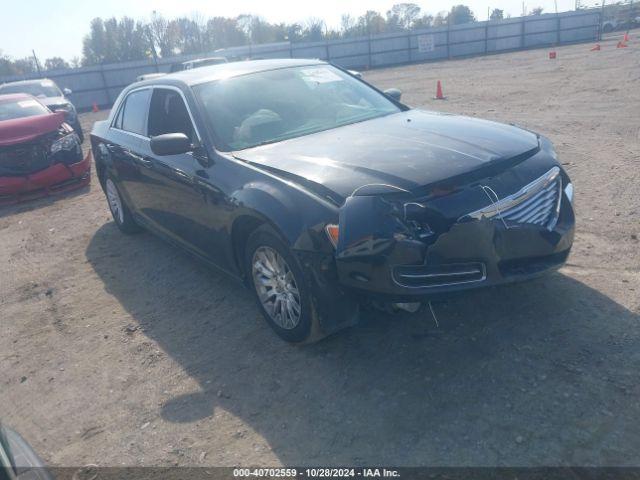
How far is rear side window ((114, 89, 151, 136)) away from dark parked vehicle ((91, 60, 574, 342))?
29cm

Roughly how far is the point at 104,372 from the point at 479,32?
39.3 meters

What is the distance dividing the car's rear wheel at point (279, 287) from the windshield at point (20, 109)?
865 cm

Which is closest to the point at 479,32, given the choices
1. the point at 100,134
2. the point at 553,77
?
the point at 553,77

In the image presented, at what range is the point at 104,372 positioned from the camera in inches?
158

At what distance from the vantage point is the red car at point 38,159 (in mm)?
9219

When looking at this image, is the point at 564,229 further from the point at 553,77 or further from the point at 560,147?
the point at 553,77

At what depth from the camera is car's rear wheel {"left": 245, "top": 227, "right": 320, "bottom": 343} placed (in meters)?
3.54

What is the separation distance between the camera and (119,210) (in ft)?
22.3

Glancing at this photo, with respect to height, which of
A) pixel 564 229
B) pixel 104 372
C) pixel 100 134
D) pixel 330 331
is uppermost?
pixel 100 134

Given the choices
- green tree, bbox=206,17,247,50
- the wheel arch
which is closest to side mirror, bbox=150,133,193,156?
the wheel arch

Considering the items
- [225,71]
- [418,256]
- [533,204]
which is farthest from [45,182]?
[533,204]

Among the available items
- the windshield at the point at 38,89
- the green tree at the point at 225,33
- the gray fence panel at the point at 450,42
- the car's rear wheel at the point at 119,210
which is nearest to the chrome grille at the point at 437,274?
the car's rear wheel at the point at 119,210

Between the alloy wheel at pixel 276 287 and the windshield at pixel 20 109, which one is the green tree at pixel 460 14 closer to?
the windshield at pixel 20 109

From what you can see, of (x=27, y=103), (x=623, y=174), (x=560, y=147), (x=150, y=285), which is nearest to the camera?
(x=150, y=285)
